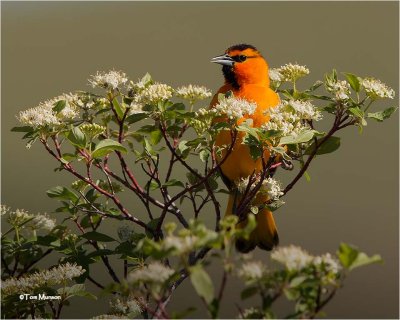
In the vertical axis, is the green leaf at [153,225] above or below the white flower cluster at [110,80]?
below

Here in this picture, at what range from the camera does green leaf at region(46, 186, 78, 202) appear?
6.17ft

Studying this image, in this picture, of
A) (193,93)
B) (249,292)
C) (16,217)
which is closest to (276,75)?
(193,93)

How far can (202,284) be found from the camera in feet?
2.89

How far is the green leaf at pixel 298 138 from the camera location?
153 centimetres

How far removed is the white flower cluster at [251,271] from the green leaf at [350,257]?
113mm

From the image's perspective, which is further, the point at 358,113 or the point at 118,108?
the point at 118,108

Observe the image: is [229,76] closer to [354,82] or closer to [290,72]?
[290,72]

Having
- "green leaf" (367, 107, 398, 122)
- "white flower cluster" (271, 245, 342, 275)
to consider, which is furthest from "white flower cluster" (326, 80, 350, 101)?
"white flower cluster" (271, 245, 342, 275)

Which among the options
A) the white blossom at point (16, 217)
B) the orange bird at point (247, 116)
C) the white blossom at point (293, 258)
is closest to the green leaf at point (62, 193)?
the white blossom at point (16, 217)

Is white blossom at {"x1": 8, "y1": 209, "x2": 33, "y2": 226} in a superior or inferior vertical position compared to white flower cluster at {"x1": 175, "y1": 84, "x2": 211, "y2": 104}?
inferior

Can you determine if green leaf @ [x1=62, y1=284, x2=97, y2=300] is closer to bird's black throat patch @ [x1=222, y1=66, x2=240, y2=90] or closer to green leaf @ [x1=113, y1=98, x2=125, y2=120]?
green leaf @ [x1=113, y1=98, x2=125, y2=120]

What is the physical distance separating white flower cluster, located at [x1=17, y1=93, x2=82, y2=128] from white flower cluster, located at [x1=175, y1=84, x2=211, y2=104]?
300 mm

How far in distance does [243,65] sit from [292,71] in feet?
2.62

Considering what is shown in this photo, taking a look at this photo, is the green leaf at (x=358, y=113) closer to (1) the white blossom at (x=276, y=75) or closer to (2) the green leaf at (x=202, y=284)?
(1) the white blossom at (x=276, y=75)
